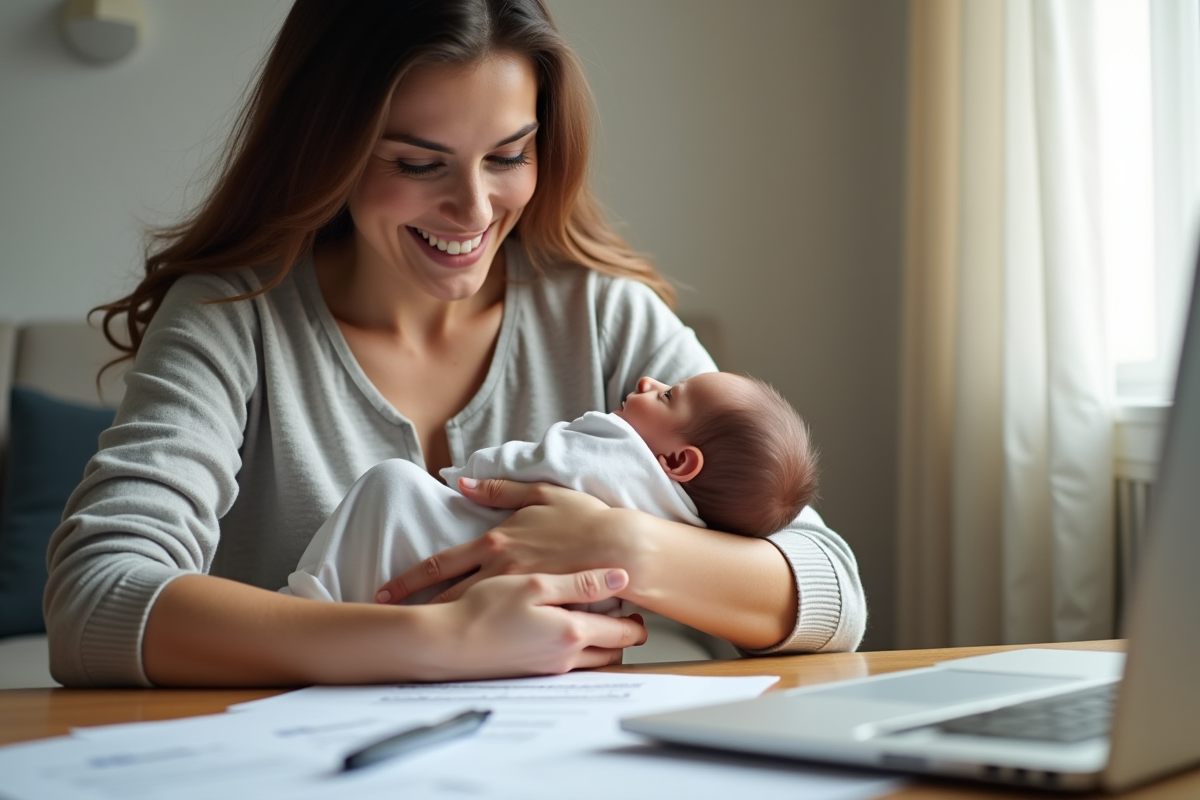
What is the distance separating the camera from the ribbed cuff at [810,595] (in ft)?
3.82

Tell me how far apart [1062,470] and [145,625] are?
5.74 feet


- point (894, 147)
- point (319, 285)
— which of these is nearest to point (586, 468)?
point (319, 285)

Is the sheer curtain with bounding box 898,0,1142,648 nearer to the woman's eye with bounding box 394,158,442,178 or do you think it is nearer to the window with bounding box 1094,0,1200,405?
the window with bounding box 1094,0,1200,405

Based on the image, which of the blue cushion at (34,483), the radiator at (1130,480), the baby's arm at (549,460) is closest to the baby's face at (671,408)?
the baby's arm at (549,460)

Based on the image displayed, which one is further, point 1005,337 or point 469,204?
point 1005,337

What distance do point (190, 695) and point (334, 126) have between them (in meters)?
0.76

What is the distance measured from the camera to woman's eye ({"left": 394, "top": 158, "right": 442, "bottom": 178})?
144 cm

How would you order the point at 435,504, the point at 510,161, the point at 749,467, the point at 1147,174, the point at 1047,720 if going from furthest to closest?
the point at 1147,174 → the point at 510,161 → the point at 749,467 → the point at 435,504 → the point at 1047,720

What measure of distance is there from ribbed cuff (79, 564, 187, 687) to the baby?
17cm

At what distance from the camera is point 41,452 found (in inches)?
96.0

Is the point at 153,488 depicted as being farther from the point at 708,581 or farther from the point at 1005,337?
the point at 1005,337

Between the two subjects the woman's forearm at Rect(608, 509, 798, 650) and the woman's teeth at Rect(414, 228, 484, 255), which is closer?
the woman's forearm at Rect(608, 509, 798, 650)

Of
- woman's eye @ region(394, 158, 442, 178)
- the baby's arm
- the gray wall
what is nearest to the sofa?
the gray wall

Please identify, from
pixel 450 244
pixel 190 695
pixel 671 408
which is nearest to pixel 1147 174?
pixel 671 408
